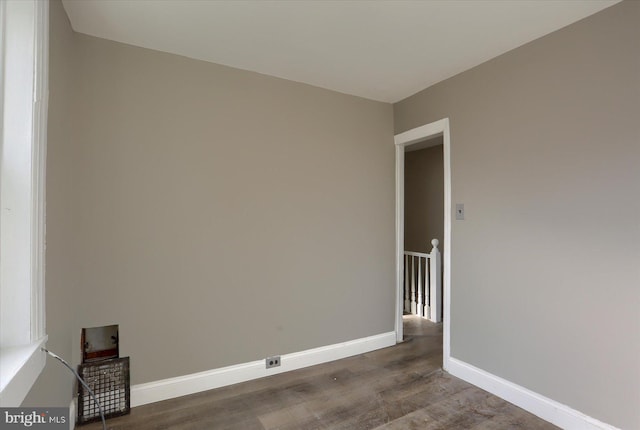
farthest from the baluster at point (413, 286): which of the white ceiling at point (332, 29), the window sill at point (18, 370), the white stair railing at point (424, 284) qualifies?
the window sill at point (18, 370)

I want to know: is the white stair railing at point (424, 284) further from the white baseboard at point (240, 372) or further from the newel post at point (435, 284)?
the white baseboard at point (240, 372)

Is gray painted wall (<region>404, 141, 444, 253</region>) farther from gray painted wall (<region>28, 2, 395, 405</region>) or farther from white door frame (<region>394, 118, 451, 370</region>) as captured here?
gray painted wall (<region>28, 2, 395, 405</region>)

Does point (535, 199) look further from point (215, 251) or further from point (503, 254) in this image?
point (215, 251)

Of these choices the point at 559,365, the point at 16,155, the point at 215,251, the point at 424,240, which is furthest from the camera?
the point at 424,240

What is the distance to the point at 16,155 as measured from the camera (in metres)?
1.34

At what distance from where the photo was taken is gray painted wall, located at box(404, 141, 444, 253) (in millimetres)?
4832

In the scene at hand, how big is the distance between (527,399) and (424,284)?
2.28m

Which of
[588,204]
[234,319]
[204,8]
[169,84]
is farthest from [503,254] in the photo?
[169,84]

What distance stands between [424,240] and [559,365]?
307 centimetres

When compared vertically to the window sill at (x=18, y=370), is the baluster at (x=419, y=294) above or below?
below

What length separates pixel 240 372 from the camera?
2602 millimetres

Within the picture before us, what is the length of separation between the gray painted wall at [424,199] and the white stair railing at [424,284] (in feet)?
1.65

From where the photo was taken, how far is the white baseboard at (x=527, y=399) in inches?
77.1

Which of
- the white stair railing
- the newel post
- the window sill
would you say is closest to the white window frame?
the window sill
